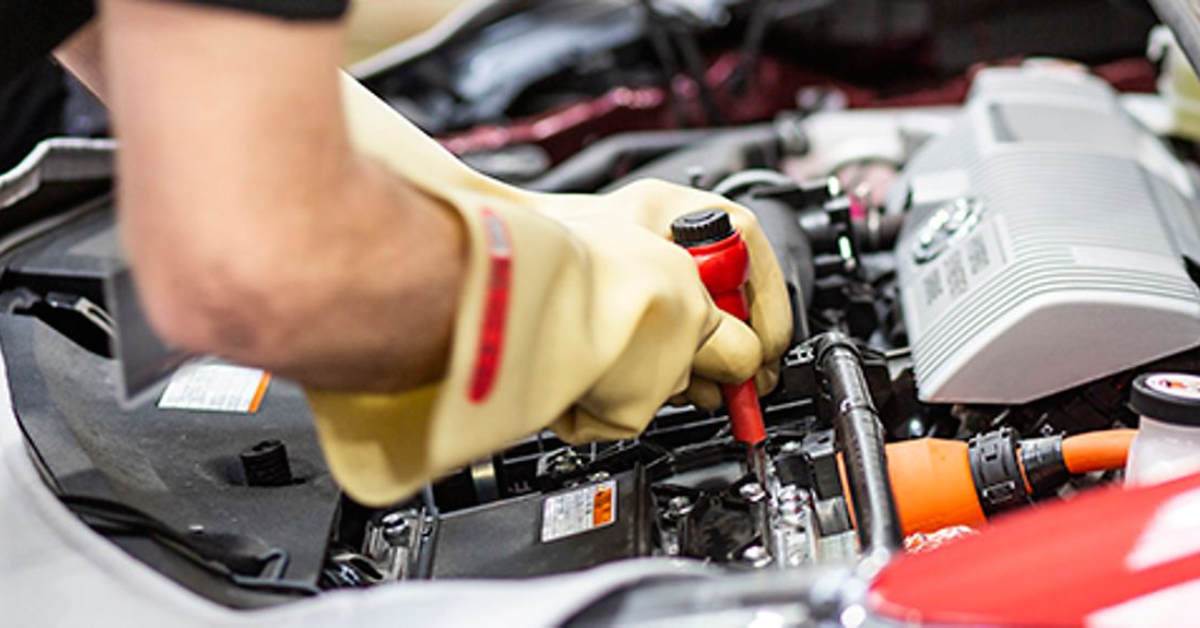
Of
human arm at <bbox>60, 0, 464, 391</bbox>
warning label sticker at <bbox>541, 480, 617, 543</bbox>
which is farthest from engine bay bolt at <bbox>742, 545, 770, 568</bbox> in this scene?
human arm at <bbox>60, 0, 464, 391</bbox>

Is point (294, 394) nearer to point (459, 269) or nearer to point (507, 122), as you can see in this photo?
point (459, 269)

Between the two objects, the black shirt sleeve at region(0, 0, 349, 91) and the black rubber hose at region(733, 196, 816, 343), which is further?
the black rubber hose at region(733, 196, 816, 343)

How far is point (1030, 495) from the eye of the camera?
1007mm

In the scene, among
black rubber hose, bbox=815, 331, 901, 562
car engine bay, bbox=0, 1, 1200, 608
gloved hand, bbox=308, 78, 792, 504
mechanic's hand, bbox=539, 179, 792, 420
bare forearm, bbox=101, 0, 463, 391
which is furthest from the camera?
mechanic's hand, bbox=539, 179, 792, 420

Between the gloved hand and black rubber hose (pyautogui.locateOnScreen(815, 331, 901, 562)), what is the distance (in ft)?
0.26

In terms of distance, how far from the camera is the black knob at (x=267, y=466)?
3.34 feet

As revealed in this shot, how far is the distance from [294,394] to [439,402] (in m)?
0.48

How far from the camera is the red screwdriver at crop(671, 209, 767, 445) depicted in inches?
39.2

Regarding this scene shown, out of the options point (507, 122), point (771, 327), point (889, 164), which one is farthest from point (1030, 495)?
point (507, 122)

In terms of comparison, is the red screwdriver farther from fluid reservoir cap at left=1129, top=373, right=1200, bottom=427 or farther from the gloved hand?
fluid reservoir cap at left=1129, top=373, right=1200, bottom=427

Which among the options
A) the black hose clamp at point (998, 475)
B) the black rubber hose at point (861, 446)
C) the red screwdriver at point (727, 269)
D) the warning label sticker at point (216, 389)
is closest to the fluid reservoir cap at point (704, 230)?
the red screwdriver at point (727, 269)

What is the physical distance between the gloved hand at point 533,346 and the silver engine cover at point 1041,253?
0.88 ft

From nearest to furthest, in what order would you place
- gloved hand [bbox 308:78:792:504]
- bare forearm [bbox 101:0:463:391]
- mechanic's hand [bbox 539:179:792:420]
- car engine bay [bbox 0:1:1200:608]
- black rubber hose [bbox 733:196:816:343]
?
bare forearm [bbox 101:0:463:391], gloved hand [bbox 308:78:792:504], car engine bay [bbox 0:1:1200:608], mechanic's hand [bbox 539:179:792:420], black rubber hose [bbox 733:196:816:343]

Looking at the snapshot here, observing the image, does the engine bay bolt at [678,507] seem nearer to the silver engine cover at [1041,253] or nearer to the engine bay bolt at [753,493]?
the engine bay bolt at [753,493]
